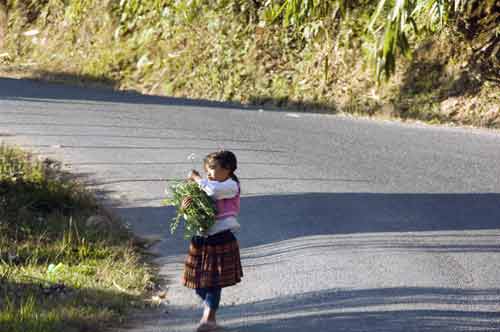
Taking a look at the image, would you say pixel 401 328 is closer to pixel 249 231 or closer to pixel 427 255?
pixel 427 255

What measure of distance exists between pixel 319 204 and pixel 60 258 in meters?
2.68

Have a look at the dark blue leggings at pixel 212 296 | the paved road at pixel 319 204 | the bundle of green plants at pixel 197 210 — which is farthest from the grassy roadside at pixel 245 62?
the dark blue leggings at pixel 212 296

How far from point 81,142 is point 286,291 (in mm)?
6844

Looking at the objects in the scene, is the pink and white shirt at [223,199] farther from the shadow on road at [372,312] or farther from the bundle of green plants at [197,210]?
the shadow on road at [372,312]

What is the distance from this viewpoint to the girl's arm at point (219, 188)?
5.98 m

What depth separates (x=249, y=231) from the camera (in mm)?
8609

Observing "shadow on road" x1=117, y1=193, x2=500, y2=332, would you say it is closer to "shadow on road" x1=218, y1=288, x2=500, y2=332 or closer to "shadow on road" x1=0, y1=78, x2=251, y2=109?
"shadow on road" x1=218, y1=288, x2=500, y2=332

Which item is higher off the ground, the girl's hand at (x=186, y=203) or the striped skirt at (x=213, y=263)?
the girl's hand at (x=186, y=203)

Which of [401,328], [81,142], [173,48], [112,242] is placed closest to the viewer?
[401,328]

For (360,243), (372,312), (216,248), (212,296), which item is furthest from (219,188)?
(360,243)

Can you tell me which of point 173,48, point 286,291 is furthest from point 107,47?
point 286,291

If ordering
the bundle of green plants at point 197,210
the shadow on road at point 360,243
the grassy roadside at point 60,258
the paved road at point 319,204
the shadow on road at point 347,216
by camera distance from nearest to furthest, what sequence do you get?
the bundle of green plants at point 197,210, the shadow on road at point 360,243, the grassy roadside at point 60,258, the paved road at point 319,204, the shadow on road at point 347,216

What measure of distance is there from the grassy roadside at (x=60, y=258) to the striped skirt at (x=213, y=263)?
2.31ft

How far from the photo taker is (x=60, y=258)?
7.95 m
